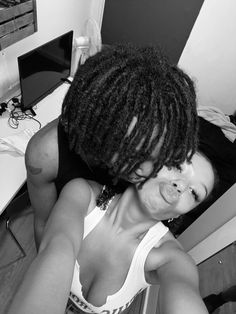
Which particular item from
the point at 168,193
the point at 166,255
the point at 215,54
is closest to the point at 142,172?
the point at 168,193

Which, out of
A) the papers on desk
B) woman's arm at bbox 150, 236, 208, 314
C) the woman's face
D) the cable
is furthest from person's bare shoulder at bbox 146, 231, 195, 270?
the cable

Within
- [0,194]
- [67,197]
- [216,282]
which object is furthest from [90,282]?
[216,282]

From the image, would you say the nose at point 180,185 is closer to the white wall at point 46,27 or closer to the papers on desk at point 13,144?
the papers on desk at point 13,144

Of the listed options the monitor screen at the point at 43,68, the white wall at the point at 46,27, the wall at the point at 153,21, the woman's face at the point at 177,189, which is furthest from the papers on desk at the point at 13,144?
the wall at the point at 153,21

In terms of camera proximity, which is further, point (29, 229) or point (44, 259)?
point (29, 229)

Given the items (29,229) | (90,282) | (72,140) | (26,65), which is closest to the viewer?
(72,140)

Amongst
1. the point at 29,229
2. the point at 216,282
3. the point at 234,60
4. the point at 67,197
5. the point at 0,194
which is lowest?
the point at 29,229

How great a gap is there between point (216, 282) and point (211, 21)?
223 centimetres

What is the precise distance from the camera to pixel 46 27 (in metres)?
1.96

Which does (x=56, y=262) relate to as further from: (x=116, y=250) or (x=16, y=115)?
(x=16, y=115)

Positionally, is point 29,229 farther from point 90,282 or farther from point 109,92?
point 109,92

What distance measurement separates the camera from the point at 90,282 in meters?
0.78

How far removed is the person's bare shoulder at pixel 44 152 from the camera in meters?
0.77

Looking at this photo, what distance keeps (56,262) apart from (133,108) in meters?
0.39
